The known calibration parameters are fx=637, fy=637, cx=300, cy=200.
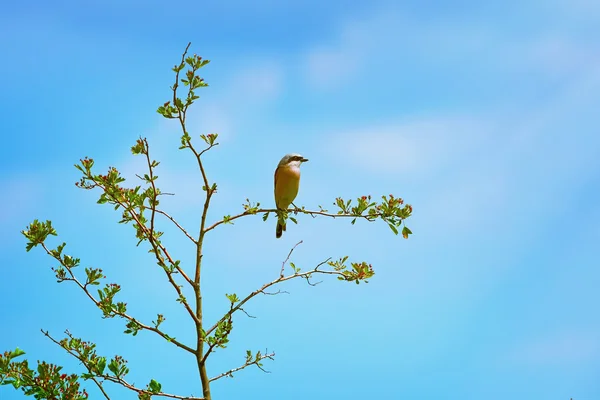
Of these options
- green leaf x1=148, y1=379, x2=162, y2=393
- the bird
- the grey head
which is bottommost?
green leaf x1=148, y1=379, x2=162, y2=393

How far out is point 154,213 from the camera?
6.09 meters

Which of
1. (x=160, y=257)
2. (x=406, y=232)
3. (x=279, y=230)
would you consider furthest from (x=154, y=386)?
(x=279, y=230)

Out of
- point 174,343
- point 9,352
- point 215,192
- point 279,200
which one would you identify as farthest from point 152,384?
point 279,200

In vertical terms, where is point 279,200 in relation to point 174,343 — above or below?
above

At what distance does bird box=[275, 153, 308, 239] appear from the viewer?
8.94 m

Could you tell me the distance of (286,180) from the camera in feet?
29.3

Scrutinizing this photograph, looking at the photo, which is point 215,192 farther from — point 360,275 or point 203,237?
point 360,275

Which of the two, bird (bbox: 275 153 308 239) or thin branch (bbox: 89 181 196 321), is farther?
bird (bbox: 275 153 308 239)

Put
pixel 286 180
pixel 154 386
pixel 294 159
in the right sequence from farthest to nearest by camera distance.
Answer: pixel 294 159 → pixel 286 180 → pixel 154 386

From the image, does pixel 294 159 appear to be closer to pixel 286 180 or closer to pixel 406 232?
pixel 286 180

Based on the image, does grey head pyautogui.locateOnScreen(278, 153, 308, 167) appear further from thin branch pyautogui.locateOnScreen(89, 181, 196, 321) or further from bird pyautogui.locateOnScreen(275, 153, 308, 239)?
thin branch pyautogui.locateOnScreen(89, 181, 196, 321)

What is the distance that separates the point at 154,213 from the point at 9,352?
5.87ft

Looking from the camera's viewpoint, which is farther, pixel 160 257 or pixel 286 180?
pixel 286 180

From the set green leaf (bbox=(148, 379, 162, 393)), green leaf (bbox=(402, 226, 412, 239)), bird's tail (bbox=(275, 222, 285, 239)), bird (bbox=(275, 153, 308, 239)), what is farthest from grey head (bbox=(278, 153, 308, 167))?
green leaf (bbox=(148, 379, 162, 393))
